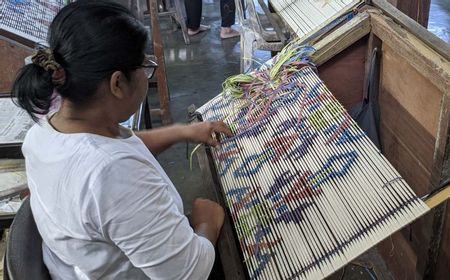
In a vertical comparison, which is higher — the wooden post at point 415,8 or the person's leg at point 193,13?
the wooden post at point 415,8

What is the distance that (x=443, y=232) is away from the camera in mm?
1537

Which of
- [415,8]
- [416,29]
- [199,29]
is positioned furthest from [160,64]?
[199,29]

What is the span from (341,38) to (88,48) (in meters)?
1.19

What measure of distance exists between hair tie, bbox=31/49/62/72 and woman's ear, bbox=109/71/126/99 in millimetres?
107

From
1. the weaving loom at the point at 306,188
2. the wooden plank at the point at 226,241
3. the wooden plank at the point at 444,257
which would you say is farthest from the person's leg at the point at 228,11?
the wooden plank at the point at 444,257

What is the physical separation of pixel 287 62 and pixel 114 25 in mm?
939

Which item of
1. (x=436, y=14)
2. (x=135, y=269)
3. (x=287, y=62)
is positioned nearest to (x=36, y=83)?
(x=135, y=269)

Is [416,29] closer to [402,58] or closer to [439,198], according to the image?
[402,58]

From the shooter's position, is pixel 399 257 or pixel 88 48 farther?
pixel 399 257

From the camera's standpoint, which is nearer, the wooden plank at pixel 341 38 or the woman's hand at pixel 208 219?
the woman's hand at pixel 208 219

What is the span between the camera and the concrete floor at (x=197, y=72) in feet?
10.5

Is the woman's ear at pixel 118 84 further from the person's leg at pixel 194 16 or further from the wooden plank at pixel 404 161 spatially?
the person's leg at pixel 194 16

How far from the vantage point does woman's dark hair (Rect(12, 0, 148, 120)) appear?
3.10ft

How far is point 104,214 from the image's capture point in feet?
3.07
